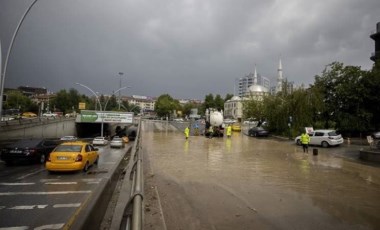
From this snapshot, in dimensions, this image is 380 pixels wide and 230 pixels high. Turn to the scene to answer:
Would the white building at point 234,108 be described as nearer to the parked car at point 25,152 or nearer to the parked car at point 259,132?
the parked car at point 259,132

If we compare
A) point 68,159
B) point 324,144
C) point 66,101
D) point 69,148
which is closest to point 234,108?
point 66,101

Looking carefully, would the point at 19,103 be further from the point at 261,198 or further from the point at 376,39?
the point at 261,198

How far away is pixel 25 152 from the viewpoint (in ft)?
60.4

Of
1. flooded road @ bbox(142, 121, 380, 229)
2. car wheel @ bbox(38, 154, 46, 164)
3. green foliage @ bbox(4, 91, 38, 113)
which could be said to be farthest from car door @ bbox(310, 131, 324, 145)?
green foliage @ bbox(4, 91, 38, 113)

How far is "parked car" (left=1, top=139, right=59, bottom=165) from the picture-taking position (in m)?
18.2

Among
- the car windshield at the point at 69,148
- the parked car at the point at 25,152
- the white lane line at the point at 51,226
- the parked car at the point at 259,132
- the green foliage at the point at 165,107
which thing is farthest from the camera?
the green foliage at the point at 165,107

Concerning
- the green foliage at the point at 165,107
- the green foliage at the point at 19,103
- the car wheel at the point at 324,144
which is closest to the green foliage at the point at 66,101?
the green foliage at the point at 19,103

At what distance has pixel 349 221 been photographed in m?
7.05

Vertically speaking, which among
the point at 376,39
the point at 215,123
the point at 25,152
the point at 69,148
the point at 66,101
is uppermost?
the point at 376,39

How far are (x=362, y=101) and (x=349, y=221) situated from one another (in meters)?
40.3

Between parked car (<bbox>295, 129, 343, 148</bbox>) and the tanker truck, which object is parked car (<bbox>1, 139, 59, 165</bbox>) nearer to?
parked car (<bbox>295, 129, 343, 148</bbox>)

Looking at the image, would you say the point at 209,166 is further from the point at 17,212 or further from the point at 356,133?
the point at 356,133

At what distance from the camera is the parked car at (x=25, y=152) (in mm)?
18203

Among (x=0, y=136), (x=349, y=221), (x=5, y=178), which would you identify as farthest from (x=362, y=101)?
(x=0, y=136)
